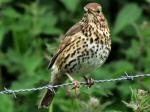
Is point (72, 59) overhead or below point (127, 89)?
overhead

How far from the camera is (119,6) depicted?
1479 cm

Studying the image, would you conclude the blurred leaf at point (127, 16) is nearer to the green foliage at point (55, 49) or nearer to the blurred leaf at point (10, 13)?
the green foliage at point (55, 49)

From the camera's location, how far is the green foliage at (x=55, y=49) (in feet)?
38.0

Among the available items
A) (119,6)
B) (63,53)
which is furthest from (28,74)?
(119,6)

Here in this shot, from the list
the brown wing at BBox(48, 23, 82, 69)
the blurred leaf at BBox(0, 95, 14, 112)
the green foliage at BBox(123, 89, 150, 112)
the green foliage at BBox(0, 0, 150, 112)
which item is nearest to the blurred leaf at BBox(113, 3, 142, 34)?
the green foliage at BBox(0, 0, 150, 112)

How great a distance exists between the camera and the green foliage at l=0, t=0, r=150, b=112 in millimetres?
11586

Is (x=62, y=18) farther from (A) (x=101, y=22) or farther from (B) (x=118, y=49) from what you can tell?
(A) (x=101, y=22)

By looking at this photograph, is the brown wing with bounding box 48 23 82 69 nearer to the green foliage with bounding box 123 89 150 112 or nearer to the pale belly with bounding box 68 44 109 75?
the pale belly with bounding box 68 44 109 75

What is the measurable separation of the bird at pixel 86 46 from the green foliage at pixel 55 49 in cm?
24

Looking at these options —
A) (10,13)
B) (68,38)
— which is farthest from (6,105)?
(10,13)

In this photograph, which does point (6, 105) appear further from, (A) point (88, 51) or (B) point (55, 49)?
(A) point (88, 51)

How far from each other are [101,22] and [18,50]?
2.90m

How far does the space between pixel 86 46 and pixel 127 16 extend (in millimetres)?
3491

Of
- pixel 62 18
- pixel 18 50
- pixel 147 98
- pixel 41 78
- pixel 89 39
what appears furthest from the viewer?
pixel 62 18
